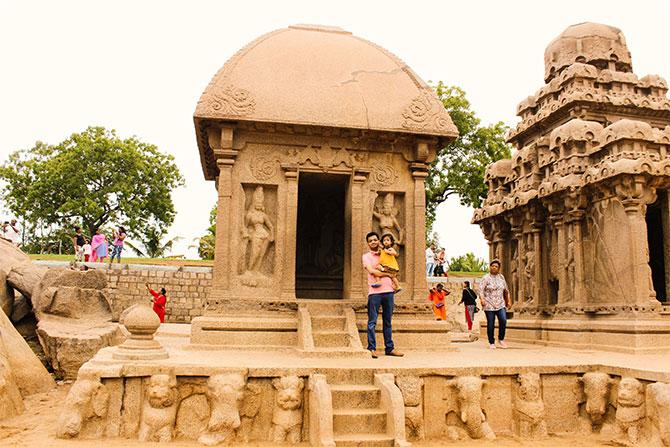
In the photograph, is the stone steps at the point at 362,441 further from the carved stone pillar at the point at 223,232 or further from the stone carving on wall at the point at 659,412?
the carved stone pillar at the point at 223,232

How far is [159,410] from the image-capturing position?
5.95 meters

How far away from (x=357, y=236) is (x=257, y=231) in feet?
5.27

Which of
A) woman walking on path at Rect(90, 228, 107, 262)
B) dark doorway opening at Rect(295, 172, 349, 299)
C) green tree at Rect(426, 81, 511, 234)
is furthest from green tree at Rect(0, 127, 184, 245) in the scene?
dark doorway opening at Rect(295, 172, 349, 299)

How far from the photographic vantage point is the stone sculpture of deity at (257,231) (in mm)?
8969

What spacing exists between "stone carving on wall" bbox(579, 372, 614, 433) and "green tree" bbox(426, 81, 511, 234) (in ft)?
77.2

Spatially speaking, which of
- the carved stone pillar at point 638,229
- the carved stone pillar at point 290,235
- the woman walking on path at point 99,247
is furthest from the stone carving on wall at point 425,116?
the woman walking on path at point 99,247

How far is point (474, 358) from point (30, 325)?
10563mm

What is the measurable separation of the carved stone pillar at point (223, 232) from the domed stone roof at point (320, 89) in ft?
2.85

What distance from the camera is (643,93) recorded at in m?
13.9

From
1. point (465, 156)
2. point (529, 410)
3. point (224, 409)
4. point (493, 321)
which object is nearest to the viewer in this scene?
point (224, 409)

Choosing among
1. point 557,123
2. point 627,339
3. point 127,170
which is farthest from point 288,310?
point 127,170

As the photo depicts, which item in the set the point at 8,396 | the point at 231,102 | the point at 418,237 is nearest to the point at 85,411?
the point at 8,396

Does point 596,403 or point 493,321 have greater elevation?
point 493,321

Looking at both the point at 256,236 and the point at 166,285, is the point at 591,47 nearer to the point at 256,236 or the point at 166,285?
the point at 256,236
